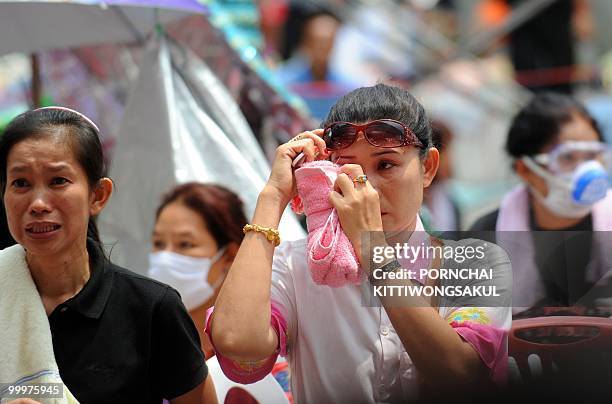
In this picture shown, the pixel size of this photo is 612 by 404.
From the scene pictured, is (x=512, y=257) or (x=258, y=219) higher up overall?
(x=258, y=219)

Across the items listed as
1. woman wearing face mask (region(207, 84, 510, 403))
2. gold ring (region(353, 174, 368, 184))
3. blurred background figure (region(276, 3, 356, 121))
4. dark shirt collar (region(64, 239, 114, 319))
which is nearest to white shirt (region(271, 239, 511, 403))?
woman wearing face mask (region(207, 84, 510, 403))

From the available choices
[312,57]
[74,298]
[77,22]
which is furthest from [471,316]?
[312,57]

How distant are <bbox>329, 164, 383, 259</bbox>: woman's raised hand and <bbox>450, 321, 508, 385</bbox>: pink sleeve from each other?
283mm

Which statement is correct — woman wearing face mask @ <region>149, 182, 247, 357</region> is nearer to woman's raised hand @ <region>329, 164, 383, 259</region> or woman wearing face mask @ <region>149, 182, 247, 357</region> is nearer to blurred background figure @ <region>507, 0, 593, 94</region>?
woman's raised hand @ <region>329, 164, 383, 259</region>

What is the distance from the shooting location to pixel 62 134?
260 centimetres

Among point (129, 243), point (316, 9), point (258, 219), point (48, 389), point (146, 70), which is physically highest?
point (316, 9)

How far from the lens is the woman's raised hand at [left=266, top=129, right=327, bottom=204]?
2562mm

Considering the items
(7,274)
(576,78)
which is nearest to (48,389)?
(7,274)

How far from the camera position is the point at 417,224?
8.63 ft

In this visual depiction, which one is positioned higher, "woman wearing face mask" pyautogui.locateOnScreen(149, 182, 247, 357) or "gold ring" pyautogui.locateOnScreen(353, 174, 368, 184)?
"woman wearing face mask" pyautogui.locateOnScreen(149, 182, 247, 357)

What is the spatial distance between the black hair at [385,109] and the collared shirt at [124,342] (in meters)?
0.63

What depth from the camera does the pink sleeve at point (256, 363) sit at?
2.48 m

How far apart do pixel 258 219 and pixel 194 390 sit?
1.53 ft

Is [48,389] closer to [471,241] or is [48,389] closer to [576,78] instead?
[471,241]
